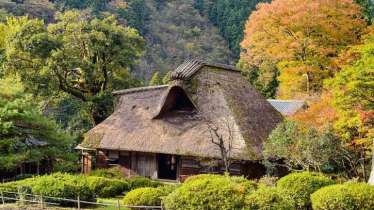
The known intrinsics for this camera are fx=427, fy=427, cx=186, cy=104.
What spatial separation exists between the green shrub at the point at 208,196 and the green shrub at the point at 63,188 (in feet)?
14.7

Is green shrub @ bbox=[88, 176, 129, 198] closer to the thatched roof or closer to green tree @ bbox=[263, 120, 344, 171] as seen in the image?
the thatched roof

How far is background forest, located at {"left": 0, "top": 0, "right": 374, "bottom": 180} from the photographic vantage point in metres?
16.8

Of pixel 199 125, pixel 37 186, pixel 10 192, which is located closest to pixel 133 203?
pixel 37 186

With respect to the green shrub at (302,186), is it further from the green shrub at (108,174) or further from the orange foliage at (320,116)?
the green shrub at (108,174)

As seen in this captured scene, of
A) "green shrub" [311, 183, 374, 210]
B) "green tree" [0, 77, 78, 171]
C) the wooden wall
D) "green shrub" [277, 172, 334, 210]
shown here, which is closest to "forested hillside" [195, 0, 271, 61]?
the wooden wall

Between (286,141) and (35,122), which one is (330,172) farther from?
(35,122)

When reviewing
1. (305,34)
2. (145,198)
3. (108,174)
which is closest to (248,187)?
(145,198)

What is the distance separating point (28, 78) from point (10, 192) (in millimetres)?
12350

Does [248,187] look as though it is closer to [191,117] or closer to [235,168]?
[235,168]

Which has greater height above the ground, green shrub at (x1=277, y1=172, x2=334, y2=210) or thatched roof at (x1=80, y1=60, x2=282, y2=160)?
thatched roof at (x1=80, y1=60, x2=282, y2=160)

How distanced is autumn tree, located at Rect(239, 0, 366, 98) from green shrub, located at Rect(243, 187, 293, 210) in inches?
576

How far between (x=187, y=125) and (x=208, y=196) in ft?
36.1

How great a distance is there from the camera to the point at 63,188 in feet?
46.9

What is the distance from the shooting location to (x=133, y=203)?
13.4 metres
